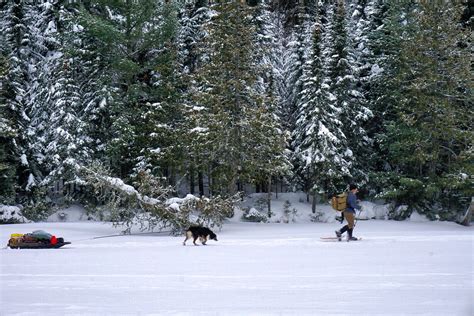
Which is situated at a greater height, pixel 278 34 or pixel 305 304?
pixel 278 34

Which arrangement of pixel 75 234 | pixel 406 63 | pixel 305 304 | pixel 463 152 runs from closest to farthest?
1. pixel 305 304
2. pixel 75 234
3. pixel 463 152
4. pixel 406 63

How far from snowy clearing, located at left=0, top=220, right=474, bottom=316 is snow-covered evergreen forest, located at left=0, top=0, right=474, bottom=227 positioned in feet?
42.2

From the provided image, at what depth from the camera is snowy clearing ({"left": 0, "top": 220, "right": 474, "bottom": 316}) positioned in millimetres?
6422

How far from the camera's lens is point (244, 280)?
821 cm

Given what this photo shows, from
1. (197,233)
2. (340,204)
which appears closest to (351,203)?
(340,204)

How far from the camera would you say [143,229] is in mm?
20500

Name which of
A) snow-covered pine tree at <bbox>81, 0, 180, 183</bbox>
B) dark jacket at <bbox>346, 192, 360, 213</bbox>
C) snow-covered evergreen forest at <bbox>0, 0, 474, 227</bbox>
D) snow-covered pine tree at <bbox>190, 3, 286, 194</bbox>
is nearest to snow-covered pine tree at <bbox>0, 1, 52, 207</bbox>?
snow-covered evergreen forest at <bbox>0, 0, 474, 227</bbox>

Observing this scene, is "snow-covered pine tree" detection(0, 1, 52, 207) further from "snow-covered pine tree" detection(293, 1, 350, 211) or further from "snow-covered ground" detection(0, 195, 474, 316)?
"snow-covered ground" detection(0, 195, 474, 316)

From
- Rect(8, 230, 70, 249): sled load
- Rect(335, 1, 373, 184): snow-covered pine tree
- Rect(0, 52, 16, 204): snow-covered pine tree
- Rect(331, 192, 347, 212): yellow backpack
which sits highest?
Rect(335, 1, 373, 184): snow-covered pine tree

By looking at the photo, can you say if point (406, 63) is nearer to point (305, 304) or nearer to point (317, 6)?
point (317, 6)

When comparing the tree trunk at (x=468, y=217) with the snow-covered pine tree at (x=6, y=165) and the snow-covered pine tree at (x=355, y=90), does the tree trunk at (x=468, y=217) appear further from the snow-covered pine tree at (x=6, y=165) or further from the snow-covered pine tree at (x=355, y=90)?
the snow-covered pine tree at (x=6, y=165)

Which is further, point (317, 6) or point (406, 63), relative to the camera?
point (317, 6)

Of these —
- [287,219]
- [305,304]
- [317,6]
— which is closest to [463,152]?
[287,219]

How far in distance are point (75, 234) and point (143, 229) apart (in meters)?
2.94
